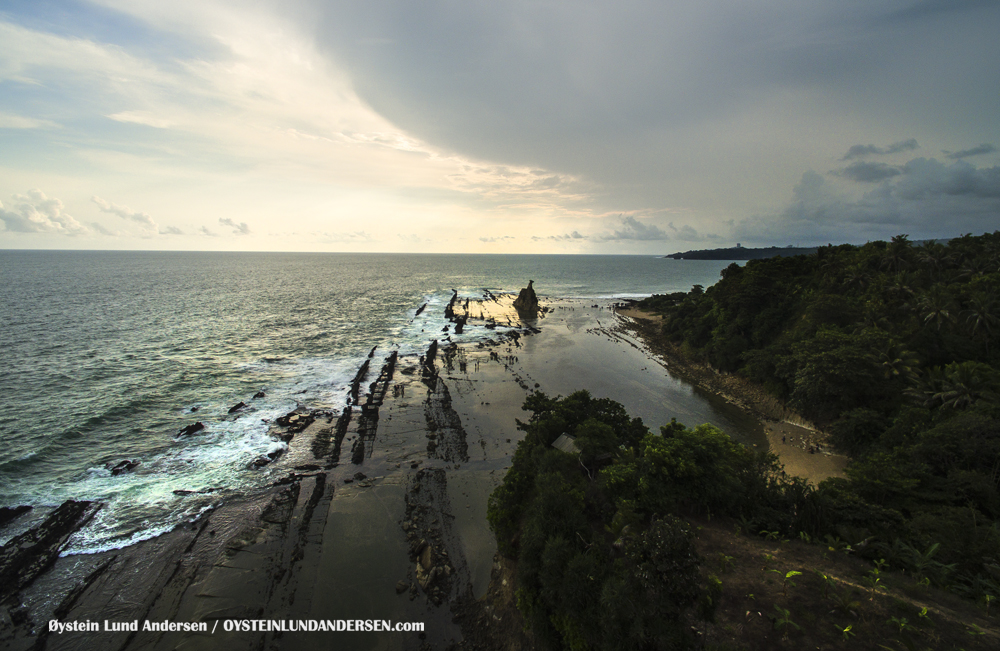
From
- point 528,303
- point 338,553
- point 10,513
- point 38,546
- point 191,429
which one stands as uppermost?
point 528,303

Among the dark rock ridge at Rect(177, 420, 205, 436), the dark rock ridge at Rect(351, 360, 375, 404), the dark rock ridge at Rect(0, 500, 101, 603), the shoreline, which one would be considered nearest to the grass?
the shoreline

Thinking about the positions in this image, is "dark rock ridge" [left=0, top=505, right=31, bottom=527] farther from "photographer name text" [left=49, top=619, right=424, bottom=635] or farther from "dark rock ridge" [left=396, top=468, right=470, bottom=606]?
"dark rock ridge" [left=396, top=468, right=470, bottom=606]

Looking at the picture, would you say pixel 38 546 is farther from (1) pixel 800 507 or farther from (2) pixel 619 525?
(1) pixel 800 507

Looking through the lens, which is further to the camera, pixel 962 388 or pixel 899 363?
pixel 899 363

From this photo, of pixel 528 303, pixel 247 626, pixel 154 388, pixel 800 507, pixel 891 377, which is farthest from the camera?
pixel 528 303

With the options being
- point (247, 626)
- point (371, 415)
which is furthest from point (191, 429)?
point (247, 626)

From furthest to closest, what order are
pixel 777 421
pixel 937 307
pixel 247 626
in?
pixel 777 421
pixel 937 307
pixel 247 626
